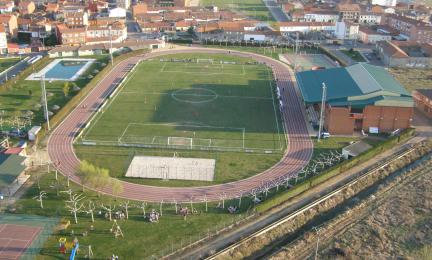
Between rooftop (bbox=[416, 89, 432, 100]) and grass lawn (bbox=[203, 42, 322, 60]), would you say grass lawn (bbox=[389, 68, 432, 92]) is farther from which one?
grass lawn (bbox=[203, 42, 322, 60])

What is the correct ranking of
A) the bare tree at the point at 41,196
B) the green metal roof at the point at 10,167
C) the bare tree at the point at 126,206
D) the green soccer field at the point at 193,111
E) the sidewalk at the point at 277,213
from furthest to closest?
the green soccer field at the point at 193,111, the green metal roof at the point at 10,167, the bare tree at the point at 41,196, the bare tree at the point at 126,206, the sidewalk at the point at 277,213

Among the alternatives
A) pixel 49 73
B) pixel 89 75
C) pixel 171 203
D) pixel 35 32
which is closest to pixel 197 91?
pixel 89 75

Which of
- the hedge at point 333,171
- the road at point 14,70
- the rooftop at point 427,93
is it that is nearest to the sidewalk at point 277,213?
the hedge at point 333,171

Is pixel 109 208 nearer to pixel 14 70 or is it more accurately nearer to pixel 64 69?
pixel 64 69

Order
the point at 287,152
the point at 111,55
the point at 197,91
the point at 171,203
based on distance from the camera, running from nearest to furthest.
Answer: the point at 171,203 < the point at 287,152 < the point at 197,91 < the point at 111,55

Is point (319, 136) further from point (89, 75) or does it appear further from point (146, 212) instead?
point (89, 75)

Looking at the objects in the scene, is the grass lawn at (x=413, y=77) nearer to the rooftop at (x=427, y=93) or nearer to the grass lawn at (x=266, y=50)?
the rooftop at (x=427, y=93)
